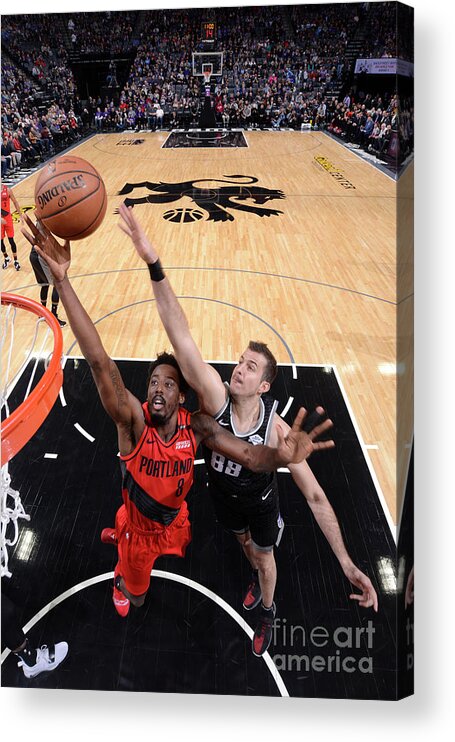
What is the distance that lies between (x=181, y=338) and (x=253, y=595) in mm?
1637

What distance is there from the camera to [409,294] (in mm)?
3580

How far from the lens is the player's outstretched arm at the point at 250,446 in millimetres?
3477

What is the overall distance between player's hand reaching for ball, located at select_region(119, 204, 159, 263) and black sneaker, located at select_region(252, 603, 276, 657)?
2157 millimetres

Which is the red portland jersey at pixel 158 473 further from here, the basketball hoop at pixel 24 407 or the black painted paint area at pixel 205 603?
the basketball hoop at pixel 24 407

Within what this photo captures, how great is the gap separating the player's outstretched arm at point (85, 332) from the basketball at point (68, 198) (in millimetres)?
76

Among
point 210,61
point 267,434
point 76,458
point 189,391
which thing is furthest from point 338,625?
point 210,61

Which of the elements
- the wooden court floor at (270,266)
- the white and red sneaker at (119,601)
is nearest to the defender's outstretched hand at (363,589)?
the wooden court floor at (270,266)

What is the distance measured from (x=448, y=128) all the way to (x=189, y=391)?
1.97 metres

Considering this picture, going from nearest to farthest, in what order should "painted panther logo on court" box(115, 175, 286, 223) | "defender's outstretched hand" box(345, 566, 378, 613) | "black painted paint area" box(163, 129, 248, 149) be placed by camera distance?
"defender's outstretched hand" box(345, 566, 378, 613), "black painted paint area" box(163, 129, 248, 149), "painted panther logo on court" box(115, 175, 286, 223)

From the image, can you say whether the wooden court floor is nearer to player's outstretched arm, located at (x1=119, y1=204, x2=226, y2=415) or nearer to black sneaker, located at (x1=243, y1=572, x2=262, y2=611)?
black sneaker, located at (x1=243, y1=572, x2=262, y2=611)

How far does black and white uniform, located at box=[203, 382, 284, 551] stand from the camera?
3.47 m

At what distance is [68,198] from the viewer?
307cm

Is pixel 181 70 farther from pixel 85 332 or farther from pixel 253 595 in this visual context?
pixel 253 595

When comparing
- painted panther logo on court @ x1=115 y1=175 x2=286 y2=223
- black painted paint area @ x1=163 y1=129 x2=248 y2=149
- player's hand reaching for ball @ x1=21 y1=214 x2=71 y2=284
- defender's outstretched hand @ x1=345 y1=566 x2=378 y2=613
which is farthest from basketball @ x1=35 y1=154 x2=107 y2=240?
painted panther logo on court @ x1=115 y1=175 x2=286 y2=223
